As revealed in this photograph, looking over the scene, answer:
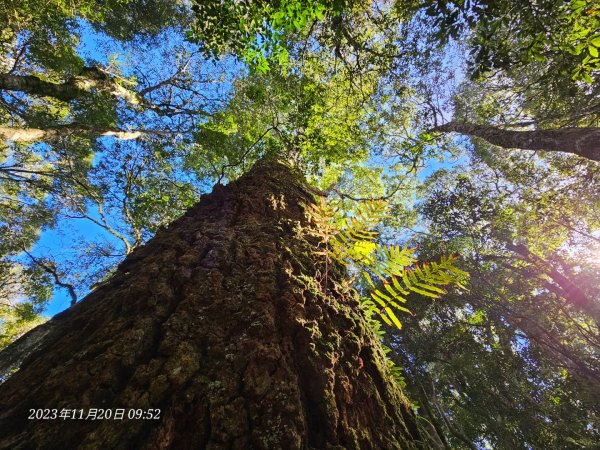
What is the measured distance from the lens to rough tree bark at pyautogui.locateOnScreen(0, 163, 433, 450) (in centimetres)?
98

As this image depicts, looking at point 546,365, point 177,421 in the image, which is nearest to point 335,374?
point 177,421

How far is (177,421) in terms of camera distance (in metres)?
0.99

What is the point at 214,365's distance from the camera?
1215 mm

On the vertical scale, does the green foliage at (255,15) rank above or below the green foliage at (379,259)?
above

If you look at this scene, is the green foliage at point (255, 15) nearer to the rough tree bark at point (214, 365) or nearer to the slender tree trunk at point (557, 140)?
the rough tree bark at point (214, 365)

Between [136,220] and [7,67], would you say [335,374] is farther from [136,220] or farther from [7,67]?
[7,67]

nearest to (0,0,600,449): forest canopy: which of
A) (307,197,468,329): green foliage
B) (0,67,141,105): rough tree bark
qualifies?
(0,67,141,105): rough tree bark

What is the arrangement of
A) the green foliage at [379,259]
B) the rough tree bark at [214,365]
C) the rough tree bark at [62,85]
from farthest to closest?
the rough tree bark at [62,85] → the green foliage at [379,259] → the rough tree bark at [214,365]

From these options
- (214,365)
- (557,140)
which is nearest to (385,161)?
(557,140)

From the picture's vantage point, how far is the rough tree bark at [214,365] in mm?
983

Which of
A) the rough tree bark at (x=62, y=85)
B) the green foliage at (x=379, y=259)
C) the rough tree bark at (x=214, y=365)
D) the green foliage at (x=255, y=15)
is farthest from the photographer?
the rough tree bark at (x=62, y=85)

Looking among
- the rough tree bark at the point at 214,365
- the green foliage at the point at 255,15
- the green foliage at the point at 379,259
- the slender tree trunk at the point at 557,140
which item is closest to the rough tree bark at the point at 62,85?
the green foliage at the point at 255,15

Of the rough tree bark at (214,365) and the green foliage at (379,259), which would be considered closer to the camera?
the rough tree bark at (214,365)

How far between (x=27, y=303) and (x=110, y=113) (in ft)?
44.8
